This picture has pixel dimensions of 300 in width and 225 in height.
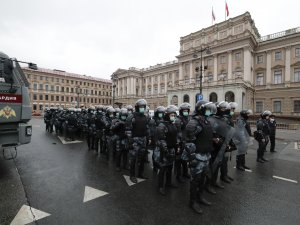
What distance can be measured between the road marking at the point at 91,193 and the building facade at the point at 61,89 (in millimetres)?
58784

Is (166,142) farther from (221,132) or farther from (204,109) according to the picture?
(221,132)

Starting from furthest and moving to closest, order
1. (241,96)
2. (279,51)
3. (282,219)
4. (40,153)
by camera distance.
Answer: (279,51)
(241,96)
(40,153)
(282,219)

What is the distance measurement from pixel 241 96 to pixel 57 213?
34.3 m

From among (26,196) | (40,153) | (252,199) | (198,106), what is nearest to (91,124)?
(40,153)

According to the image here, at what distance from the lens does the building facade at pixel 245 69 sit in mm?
34812

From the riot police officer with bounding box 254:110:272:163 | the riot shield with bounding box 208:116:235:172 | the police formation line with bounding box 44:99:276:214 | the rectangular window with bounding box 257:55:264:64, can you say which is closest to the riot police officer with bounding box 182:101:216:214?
the police formation line with bounding box 44:99:276:214

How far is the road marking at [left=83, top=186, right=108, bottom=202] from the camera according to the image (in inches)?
157

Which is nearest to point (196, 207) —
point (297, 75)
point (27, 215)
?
point (27, 215)

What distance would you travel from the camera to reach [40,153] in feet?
26.0

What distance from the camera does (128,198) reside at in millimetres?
4039

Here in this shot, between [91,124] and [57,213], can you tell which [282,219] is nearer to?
[57,213]

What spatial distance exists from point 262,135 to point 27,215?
7.62 m

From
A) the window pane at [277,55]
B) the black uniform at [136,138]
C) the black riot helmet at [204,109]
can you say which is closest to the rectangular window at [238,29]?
A: the window pane at [277,55]

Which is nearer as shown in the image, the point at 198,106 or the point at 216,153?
the point at 198,106
